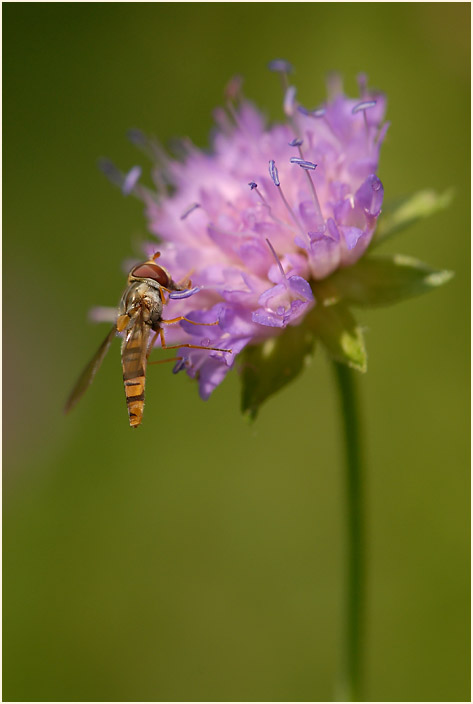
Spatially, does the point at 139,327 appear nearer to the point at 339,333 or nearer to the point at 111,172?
the point at 339,333

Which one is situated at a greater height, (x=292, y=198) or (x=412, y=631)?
(x=292, y=198)

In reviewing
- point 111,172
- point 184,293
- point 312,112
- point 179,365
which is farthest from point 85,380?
point 312,112

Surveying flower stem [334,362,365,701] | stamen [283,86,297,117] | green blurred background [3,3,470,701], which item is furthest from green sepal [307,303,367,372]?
green blurred background [3,3,470,701]

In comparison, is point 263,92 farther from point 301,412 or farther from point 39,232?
point 301,412

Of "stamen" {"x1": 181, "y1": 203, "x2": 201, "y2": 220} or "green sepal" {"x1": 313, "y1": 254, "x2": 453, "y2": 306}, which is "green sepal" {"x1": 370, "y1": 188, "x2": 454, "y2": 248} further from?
"stamen" {"x1": 181, "y1": 203, "x2": 201, "y2": 220}

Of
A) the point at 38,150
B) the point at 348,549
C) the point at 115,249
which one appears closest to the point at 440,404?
the point at 348,549

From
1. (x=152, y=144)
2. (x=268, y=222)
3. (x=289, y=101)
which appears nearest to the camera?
(x=268, y=222)

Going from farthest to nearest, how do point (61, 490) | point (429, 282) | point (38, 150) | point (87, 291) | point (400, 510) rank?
point (38, 150), point (87, 291), point (61, 490), point (400, 510), point (429, 282)
